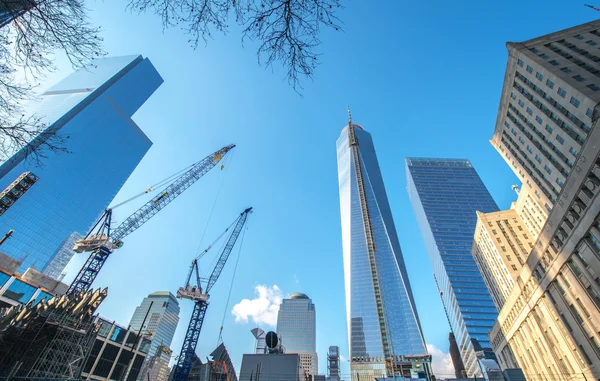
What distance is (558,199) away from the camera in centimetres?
3406

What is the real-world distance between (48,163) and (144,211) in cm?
6431

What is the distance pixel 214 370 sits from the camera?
4984 centimetres

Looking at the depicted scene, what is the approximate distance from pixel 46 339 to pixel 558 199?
7460 centimetres

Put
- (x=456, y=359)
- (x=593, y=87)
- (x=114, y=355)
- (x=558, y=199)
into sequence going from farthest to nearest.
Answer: (x=456, y=359) → (x=114, y=355) → (x=593, y=87) → (x=558, y=199)

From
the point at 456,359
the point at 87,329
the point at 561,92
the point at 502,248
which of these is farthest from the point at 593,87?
the point at 456,359

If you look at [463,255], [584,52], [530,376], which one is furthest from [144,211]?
[463,255]

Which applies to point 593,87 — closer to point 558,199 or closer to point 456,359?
point 558,199

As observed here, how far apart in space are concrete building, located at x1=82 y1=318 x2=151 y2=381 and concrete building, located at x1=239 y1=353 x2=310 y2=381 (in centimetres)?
5726

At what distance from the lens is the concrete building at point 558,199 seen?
2933 cm

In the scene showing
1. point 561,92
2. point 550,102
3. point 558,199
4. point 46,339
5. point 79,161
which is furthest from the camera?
point 79,161

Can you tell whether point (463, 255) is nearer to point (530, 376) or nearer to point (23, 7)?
point (530, 376)

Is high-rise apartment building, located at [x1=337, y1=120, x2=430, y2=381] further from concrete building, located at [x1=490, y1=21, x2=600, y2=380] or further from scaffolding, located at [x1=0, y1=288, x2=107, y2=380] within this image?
scaffolding, located at [x1=0, y1=288, x2=107, y2=380]

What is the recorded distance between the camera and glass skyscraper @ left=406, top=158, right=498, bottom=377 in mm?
108819

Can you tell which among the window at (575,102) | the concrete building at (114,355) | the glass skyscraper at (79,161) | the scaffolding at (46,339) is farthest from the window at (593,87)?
the glass skyscraper at (79,161)
